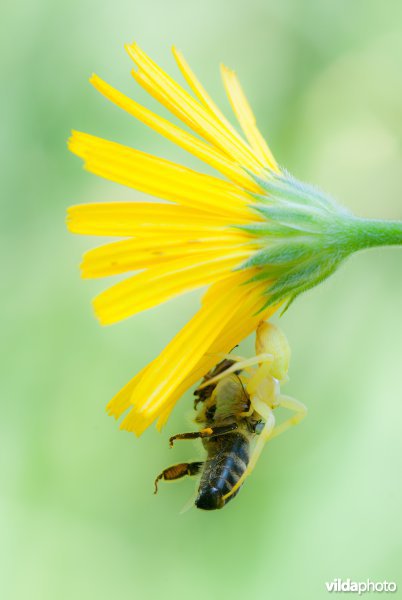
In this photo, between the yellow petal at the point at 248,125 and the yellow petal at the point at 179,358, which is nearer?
the yellow petal at the point at 179,358

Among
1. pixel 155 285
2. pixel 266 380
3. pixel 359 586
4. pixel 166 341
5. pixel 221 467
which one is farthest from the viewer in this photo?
pixel 166 341

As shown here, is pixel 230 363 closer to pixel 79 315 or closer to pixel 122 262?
pixel 122 262

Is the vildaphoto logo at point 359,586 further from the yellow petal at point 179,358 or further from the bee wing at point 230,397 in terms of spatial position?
the yellow petal at point 179,358

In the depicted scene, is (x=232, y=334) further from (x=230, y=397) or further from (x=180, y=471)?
(x=180, y=471)

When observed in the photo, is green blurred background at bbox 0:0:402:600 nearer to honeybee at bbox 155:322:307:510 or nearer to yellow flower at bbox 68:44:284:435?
honeybee at bbox 155:322:307:510

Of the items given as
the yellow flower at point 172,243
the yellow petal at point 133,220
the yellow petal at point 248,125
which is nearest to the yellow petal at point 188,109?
the yellow flower at point 172,243

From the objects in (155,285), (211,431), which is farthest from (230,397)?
(155,285)
